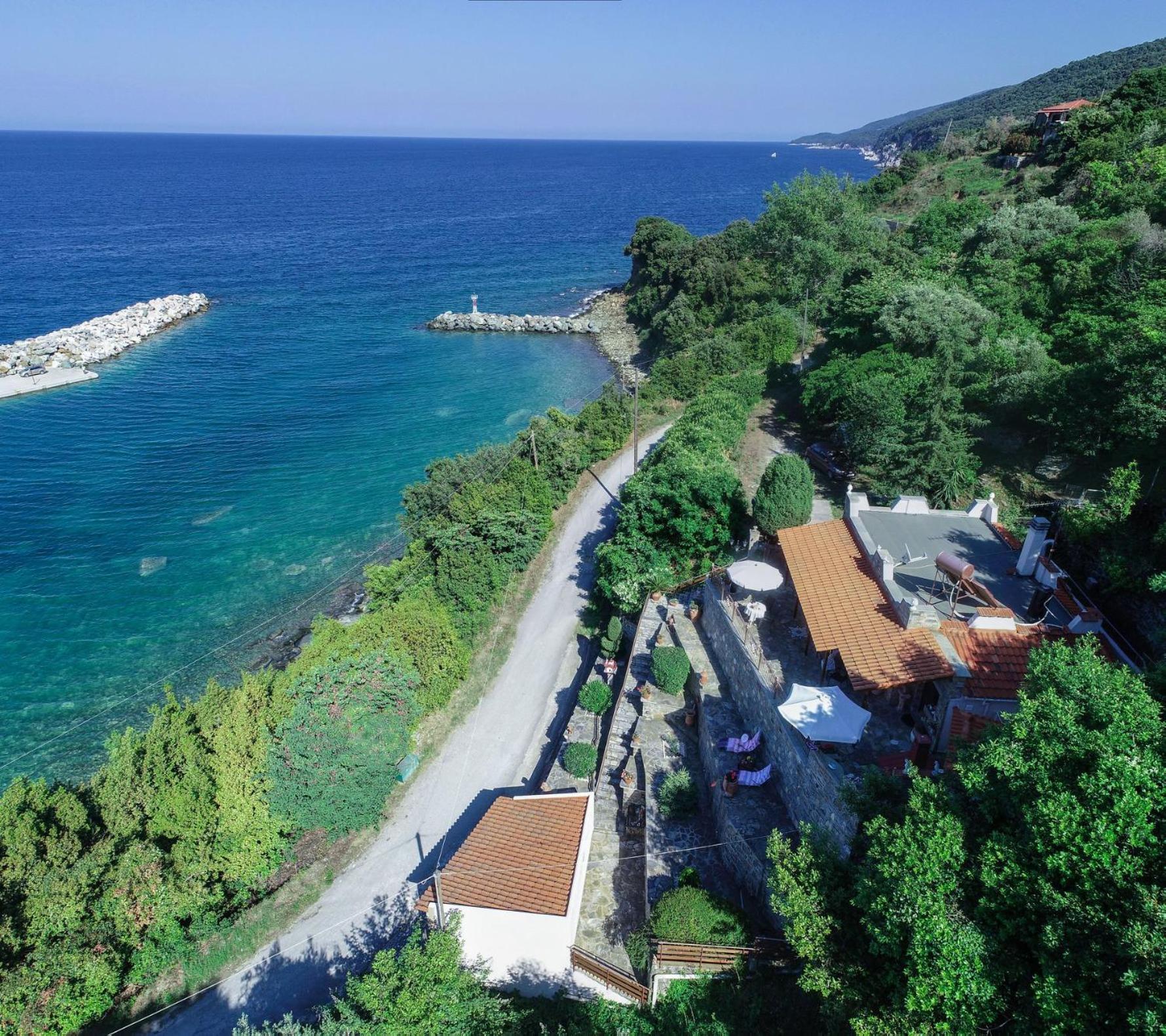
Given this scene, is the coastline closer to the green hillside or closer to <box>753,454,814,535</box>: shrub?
<box>753,454,814,535</box>: shrub

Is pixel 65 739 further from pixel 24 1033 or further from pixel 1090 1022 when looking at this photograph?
pixel 1090 1022

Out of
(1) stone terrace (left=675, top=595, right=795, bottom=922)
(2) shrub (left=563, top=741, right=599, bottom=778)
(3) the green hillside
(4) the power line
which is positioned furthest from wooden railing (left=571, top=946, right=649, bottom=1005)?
(3) the green hillside

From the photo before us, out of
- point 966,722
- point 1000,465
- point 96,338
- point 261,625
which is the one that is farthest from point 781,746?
point 96,338

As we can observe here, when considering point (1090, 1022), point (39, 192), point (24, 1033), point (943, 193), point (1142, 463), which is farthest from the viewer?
point (39, 192)

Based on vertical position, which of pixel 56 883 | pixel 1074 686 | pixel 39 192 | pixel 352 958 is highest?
pixel 39 192

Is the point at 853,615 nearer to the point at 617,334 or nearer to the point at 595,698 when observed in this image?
the point at 595,698

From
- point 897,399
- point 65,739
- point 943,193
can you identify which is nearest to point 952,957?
point 897,399
